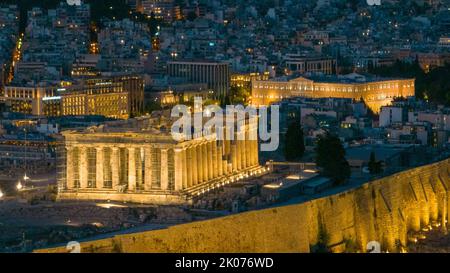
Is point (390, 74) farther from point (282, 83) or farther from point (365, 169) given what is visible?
point (365, 169)

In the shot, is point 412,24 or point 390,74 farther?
point 412,24

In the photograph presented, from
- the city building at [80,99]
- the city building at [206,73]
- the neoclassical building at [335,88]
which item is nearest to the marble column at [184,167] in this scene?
the city building at [80,99]

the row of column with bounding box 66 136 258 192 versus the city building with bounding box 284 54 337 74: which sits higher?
the row of column with bounding box 66 136 258 192

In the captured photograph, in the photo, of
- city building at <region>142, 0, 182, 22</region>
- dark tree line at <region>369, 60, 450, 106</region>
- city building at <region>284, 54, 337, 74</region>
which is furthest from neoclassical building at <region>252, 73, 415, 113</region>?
city building at <region>142, 0, 182, 22</region>

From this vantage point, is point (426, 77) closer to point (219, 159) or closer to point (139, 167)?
point (219, 159)

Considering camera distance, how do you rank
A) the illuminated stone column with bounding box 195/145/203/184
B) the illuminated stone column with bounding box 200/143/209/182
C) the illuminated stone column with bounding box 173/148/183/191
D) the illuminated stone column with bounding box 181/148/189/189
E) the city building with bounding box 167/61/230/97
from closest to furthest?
the illuminated stone column with bounding box 173/148/183/191 < the illuminated stone column with bounding box 181/148/189/189 < the illuminated stone column with bounding box 195/145/203/184 < the illuminated stone column with bounding box 200/143/209/182 < the city building with bounding box 167/61/230/97

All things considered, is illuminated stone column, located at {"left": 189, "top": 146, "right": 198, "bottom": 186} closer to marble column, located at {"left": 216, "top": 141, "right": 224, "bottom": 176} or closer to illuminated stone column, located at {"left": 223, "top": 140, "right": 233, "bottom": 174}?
marble column, located at {"left": 216, "top": 141, "right": 224, "bottom": 176}
